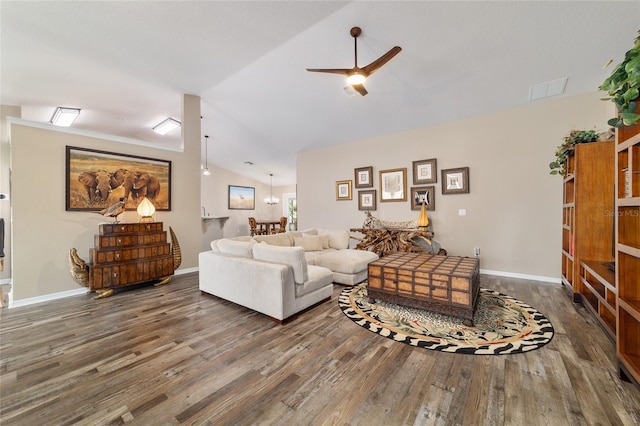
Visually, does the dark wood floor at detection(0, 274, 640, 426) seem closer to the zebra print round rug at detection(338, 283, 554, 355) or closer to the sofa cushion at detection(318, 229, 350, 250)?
the zebra print round rug at detection(338, 283, 554, 355)

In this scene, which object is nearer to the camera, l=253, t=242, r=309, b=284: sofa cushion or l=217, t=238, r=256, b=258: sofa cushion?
l=253, t=242, r=309, b=284: sofa cushion

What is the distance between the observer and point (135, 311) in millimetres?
2906

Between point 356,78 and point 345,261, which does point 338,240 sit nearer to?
point 345,261

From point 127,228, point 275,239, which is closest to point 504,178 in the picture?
point 275,239

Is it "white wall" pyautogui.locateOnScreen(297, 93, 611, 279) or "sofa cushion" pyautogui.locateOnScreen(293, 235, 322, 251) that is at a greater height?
"white wall" pyautogui.locateOnScreen(297, 93, 611, 279)

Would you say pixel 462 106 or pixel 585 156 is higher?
pixel 462 106

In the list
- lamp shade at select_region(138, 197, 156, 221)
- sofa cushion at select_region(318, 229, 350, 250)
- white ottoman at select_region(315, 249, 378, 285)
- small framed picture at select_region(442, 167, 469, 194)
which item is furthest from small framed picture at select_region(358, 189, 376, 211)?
lamp shade at select_region(138, 197, 156, 221)

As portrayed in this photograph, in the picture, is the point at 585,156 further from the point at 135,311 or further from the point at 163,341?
the point at 135,311

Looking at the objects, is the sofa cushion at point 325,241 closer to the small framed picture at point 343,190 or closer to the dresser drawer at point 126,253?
the small framed picture at point 343,190

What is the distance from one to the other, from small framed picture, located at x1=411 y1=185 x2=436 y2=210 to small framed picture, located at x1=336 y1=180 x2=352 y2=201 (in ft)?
5.00

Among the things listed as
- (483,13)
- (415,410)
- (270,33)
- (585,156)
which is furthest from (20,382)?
(585,156)

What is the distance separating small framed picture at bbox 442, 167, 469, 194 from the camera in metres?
4.41

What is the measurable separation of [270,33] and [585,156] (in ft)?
13.2

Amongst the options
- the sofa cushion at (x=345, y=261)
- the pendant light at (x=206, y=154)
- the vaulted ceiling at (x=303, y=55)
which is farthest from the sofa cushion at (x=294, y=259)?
the pendant light at (x=206, y=154)
